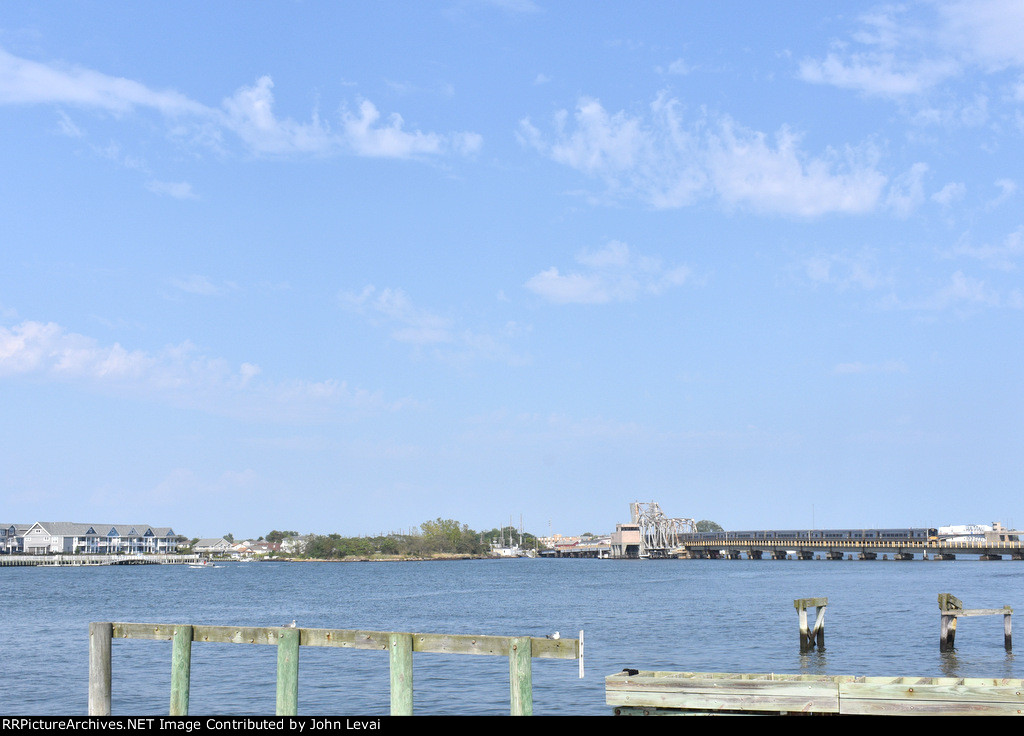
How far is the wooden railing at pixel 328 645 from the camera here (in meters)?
13.0

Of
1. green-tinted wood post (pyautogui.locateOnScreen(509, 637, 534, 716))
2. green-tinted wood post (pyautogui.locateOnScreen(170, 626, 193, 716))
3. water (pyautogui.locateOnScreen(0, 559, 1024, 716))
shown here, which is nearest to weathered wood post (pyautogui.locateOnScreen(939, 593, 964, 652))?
water (pyautogui.locateOnScreen(0, 559, 1024, 716))

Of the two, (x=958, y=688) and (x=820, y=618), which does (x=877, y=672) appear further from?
(x=958, y=688)

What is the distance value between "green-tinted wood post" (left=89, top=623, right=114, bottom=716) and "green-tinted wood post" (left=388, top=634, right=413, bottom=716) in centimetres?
490

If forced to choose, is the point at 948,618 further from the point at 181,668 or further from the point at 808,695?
the point at 181,668

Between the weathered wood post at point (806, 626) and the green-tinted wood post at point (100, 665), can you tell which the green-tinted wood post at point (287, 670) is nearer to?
the green-tinted wood post at point (100, 665)

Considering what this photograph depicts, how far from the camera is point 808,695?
43.8 ft

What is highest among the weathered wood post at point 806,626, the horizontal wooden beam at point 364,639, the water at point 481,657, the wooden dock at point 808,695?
the horizontal wooden beam at point 364,639

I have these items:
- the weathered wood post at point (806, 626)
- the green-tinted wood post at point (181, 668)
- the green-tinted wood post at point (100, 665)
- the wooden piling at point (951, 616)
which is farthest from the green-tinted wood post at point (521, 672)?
the wooden piling at point (951, 616)

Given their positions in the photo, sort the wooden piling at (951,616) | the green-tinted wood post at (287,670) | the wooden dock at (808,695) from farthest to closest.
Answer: the wooden piling at (951,616), the green-tinted wood post at (287,670), the wooden dock at (808,695)

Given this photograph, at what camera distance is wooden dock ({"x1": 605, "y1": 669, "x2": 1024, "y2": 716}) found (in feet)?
41.6

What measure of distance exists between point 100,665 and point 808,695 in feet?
36.0

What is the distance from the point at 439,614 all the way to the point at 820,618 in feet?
112

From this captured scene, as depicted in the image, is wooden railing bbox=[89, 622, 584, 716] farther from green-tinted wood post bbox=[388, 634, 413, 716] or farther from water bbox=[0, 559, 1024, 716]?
water bbox=[0, 559, 1024, 716]

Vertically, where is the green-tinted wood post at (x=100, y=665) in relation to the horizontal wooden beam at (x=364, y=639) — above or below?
below
